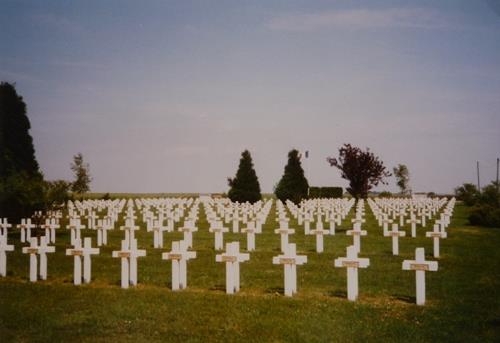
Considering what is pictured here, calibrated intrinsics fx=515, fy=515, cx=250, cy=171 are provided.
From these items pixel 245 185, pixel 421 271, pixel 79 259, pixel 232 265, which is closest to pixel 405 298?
pixel 421 271

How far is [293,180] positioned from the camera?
43.6 m

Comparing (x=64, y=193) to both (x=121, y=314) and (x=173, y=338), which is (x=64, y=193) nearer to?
(x=121, y=314)

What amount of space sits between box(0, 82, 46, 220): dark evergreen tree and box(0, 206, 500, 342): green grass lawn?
26.6ft

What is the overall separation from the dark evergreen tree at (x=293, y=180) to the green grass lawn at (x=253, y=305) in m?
29.6

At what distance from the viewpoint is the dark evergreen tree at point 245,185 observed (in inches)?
1572

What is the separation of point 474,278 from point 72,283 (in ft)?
28.0

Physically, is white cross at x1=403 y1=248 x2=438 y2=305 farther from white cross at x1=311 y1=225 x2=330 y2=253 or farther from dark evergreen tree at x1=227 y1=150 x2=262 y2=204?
dark evergreen tree at x1=227 y1=150 x2=262 y2=204

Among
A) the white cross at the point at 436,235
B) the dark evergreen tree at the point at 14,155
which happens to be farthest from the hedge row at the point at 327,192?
the white cross at the point at 436,235

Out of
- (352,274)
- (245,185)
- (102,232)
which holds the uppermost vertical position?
(245,185)

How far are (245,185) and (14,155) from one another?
17.6 metres

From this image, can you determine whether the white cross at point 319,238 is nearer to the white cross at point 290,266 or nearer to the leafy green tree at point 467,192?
the white cross at point 290,266

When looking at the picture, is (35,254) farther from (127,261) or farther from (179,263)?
(179,263)

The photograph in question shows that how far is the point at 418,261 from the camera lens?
8.82 metres

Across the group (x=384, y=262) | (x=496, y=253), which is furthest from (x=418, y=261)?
(x=496, y=253)
